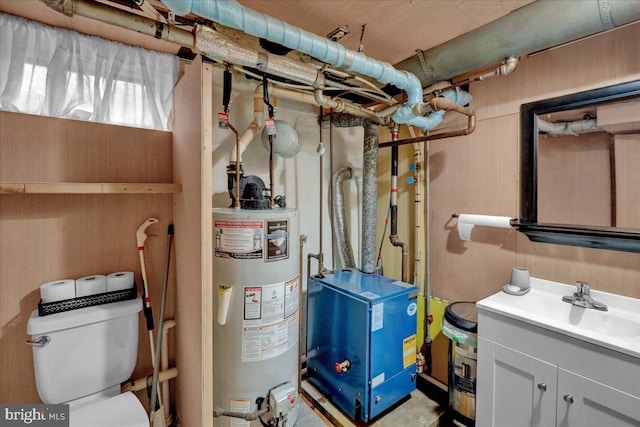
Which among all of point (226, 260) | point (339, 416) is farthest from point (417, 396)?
point (226, 260)

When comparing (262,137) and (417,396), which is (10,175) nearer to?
(262,137)

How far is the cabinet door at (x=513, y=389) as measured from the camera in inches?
53.0

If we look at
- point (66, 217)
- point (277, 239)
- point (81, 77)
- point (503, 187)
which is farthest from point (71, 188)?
point (503, 187)

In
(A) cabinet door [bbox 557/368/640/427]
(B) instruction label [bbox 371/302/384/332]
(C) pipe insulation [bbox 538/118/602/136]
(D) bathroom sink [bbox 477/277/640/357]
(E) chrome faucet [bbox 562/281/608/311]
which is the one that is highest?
(C) pipe insulation [bbox 538/118/602/136]

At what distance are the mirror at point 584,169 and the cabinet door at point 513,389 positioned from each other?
2.36 ft

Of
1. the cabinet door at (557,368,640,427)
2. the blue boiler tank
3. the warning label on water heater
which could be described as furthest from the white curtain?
the cabinet door at (557,368,640,427)

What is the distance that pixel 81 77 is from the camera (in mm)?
1338

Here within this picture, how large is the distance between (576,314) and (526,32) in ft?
4.65

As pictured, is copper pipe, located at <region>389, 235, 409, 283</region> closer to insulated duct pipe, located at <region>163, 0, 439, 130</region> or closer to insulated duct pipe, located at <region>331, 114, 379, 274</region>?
insulated duct pipe, located at <region>331, 114, 379, 274</region>

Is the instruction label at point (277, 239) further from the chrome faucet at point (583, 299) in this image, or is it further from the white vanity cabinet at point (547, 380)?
the chrome faucet at point (583, 299)

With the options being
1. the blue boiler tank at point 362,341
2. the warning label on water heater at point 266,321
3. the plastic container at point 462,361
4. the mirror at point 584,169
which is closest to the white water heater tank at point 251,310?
the warning label on water heater at point 266,321

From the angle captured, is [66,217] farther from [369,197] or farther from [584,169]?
[584,169]

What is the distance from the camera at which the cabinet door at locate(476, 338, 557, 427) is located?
1.35 m

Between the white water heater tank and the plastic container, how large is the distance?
1.01 m
